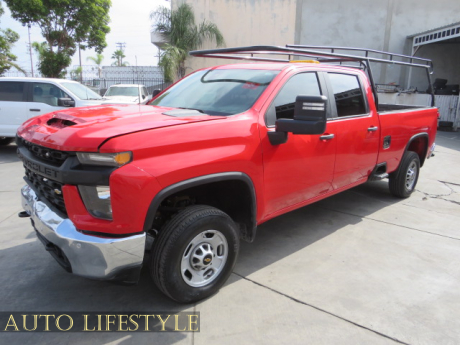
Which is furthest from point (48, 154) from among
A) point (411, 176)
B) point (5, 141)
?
point (5, 141)

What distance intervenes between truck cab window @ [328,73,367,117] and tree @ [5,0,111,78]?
66.9ft

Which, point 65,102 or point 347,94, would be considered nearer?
point 347,94

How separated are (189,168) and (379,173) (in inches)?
131

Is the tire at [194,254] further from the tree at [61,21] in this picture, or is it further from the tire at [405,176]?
the tree at [61,21]

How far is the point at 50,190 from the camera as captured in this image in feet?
8.63

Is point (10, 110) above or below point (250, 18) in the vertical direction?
below

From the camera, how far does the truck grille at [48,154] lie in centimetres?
242

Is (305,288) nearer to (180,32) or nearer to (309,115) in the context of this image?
(309,115)

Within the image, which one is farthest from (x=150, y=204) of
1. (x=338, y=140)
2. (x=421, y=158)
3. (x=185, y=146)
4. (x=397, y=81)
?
(x=397, y=81)

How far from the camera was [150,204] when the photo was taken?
2367 millimetres

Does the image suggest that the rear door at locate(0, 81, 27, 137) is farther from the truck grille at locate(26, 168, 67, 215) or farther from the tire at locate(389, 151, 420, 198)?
the tire at locate(389, 151, 420, 198)

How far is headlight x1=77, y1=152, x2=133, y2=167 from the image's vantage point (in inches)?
89.5

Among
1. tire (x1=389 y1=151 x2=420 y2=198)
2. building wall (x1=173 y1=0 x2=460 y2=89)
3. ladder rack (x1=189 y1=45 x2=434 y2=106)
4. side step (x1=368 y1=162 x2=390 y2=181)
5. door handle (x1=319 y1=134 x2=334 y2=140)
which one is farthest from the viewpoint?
building wall (x1=173 y1=0 x2=460 y2=89)

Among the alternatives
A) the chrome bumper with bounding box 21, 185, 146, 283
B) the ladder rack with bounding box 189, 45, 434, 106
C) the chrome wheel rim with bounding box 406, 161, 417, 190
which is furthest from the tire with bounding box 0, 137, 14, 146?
the chrome wheel rim with bounding box 406, 161, 417, 190
